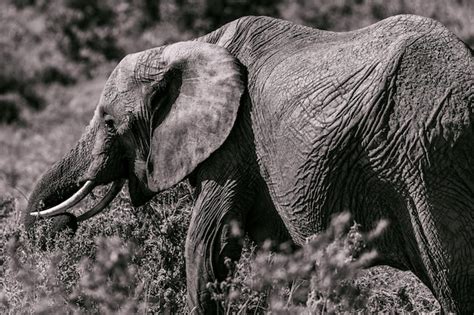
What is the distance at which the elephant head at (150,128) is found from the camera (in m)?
5.59

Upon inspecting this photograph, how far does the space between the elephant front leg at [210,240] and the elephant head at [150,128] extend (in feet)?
0.60

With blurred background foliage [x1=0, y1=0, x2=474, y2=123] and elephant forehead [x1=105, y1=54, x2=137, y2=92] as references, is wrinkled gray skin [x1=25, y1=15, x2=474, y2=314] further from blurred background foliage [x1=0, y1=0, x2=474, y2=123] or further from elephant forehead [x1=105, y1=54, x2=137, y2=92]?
blurred background foliage [x1=0, y1=0, x2=474, y2=123]

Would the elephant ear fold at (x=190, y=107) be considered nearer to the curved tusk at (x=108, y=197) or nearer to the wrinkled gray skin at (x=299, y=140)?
Answer: the wrinkled gray skin at (x=299, y=140)

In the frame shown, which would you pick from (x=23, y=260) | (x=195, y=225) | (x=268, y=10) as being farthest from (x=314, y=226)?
(x=268, y=10)

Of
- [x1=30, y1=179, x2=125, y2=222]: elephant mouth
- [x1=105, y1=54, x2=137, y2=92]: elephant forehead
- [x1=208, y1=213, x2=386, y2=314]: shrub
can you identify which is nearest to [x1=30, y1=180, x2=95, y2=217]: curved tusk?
[x1=30, y1=179, x2=125, y2=222]: elephant mouth

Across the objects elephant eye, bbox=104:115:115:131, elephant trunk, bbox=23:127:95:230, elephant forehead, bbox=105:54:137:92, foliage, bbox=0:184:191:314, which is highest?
→ elephant forehead, bbox=105:54:137:92

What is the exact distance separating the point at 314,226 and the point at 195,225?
23.2 inches

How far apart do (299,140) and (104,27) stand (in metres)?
10.4

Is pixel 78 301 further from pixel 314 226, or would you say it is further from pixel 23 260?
pixel 314 226

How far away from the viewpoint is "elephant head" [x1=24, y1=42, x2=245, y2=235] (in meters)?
5.59

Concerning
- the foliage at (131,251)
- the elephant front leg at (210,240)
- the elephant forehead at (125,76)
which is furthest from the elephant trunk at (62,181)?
the elephant front leg at (210,240)

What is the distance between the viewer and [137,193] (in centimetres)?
607

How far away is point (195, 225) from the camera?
562 centimetres

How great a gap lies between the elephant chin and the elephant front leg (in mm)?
471
